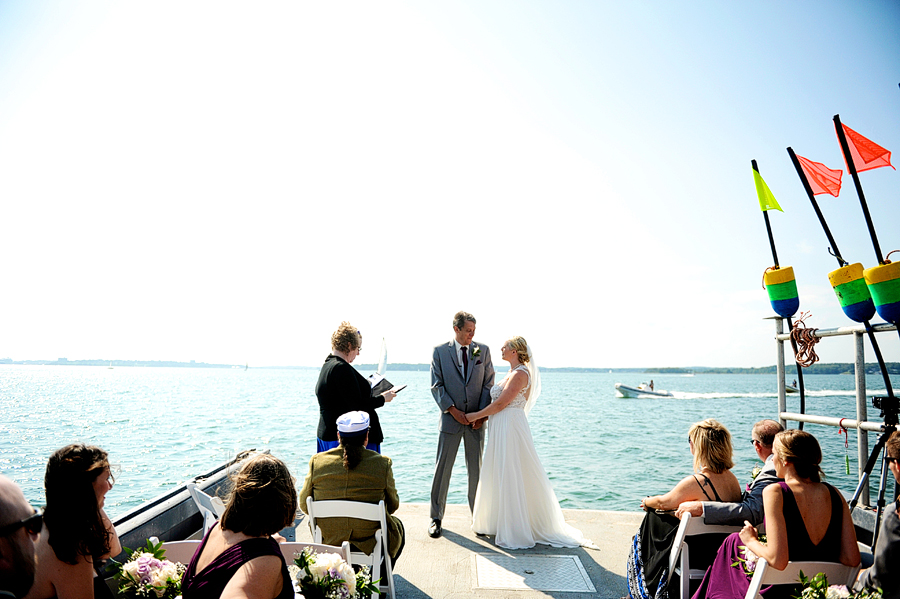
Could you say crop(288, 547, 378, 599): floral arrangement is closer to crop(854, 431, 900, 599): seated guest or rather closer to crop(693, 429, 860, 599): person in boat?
crop(693, 429, 860, 599): person in boat

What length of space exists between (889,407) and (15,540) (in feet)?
12.4

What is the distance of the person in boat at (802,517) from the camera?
91.0 inches

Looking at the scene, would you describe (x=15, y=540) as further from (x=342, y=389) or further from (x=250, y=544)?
(x=342, y=389)

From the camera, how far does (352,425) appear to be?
3.03m

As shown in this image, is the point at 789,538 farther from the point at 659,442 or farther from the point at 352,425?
the point at 659,442

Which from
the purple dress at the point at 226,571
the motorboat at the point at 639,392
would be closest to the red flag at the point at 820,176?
the purple dress at the point at 226,571

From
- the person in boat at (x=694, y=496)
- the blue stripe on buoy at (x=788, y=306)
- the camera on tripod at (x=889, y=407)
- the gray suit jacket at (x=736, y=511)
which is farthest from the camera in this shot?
the blue stripe on buoy at (x=788, y=306)

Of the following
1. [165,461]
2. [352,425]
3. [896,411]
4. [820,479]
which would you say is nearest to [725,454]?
[820,479]


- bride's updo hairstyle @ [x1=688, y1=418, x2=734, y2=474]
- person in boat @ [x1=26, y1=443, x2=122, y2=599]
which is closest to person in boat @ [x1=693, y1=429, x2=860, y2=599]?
bride's updo hairstyle @ [x1=688, y1=418, x2=734, y2=474]

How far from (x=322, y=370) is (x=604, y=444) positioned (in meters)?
19.9

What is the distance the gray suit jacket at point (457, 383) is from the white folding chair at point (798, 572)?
283 centimetres

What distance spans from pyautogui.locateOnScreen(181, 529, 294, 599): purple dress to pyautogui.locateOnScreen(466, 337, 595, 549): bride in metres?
3.03

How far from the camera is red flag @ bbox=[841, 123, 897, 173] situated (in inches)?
127

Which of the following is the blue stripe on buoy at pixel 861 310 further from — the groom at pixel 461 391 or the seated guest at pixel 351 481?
the seated guest at pixel 351 481
